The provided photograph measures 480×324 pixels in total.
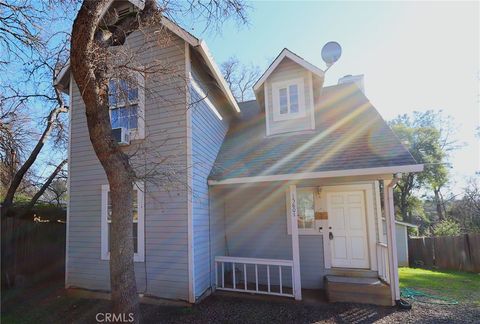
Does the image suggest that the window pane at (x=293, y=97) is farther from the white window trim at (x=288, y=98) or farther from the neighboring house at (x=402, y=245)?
the neighboring house at (x=402, y=245)

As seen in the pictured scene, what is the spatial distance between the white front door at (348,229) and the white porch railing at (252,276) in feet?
4.58

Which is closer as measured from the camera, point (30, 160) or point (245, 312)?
point (245, 312)

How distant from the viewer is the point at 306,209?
26.0ft

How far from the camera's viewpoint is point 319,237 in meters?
7.59

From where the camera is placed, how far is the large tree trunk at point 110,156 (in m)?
4.11

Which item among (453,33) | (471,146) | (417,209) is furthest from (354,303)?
(471,146)

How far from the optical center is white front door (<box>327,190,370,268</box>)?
7434 mm

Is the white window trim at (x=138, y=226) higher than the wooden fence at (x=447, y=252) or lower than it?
higher

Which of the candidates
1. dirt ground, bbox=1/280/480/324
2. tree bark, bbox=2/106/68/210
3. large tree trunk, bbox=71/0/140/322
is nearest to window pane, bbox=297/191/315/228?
dirt ground, bbox=1/280/480/324

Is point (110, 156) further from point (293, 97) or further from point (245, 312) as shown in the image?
point (293, 97)

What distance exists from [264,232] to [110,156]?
16.0ft

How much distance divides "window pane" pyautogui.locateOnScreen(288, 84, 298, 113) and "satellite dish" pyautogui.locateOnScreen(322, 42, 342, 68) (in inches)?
78.2

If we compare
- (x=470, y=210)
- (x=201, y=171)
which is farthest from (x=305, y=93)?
(x=470, y=210)

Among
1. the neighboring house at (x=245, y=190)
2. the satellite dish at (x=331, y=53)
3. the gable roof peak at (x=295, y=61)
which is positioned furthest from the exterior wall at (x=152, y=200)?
the satellite dish at (x=331, y=53)
